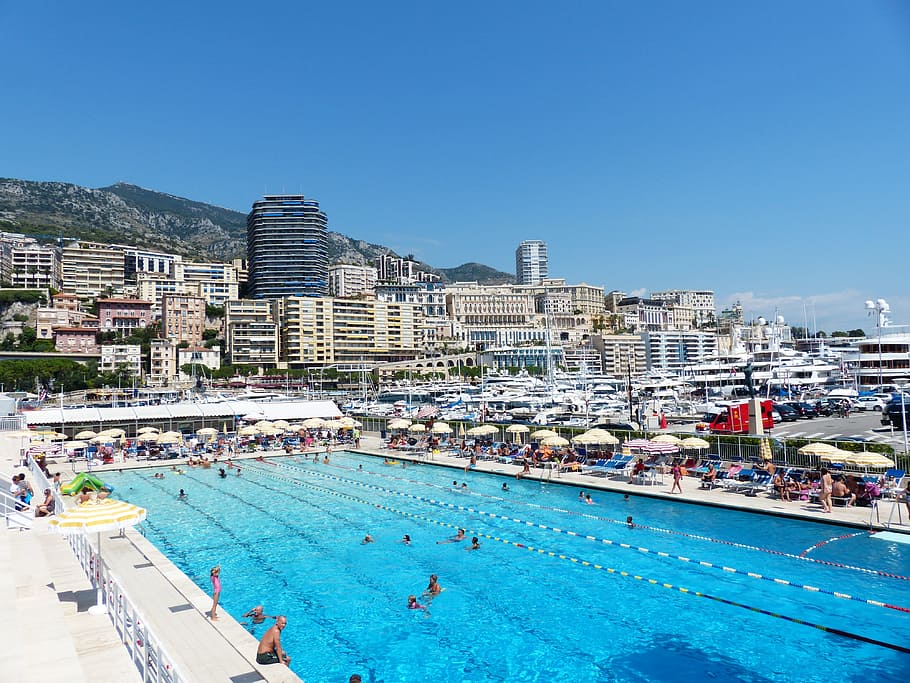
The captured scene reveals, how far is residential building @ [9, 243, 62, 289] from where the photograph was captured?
136 metres

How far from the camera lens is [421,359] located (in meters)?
145

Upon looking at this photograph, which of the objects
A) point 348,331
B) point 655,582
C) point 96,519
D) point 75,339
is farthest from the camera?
point 348,331

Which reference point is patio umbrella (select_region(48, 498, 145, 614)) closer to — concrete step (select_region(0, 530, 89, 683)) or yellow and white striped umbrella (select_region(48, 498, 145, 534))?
yellow and white striped umbrella (select_region(48, 498, 145, 534))

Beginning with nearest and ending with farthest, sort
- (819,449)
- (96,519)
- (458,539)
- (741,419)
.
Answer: (96,519) < (458,539) < (819,449) < (741,419)

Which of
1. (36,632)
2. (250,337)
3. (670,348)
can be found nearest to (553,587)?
(36,632)

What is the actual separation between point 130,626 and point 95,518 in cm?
283

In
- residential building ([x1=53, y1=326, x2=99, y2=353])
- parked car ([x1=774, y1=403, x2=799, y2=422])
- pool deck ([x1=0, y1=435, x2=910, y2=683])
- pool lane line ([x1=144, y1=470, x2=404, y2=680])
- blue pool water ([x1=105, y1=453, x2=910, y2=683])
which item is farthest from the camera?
residential building ([x1=53, y1=326, x2=99, y2=353])

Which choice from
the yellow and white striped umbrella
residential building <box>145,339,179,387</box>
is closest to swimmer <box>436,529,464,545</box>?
the yellow and white striped umbrella

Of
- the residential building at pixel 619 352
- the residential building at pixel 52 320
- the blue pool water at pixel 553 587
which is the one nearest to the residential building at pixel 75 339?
the residential building at pixel 52 320

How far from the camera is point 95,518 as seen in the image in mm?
11375

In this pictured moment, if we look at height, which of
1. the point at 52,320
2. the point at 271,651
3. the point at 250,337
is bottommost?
the point at 271,651

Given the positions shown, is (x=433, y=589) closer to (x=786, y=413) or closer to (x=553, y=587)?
(x=553, y=587)

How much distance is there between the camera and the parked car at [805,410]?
47.4m

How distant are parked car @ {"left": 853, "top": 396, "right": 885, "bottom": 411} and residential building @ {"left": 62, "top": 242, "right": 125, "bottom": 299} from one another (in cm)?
14453
